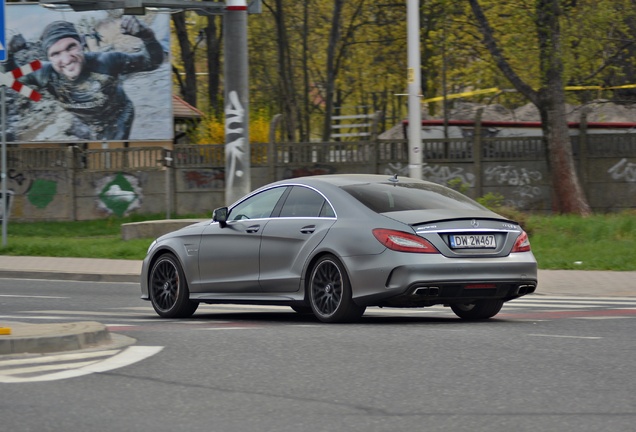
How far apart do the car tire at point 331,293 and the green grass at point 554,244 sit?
8662 millimetres

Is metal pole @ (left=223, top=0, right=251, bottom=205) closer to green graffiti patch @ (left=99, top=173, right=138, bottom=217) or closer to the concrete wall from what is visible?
the concrete wall

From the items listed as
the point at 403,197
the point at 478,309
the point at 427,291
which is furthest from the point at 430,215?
the point at 478,309

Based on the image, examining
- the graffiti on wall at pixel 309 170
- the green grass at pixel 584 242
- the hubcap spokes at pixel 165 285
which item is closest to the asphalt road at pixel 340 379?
the hubcap spokes at pixel 165 285

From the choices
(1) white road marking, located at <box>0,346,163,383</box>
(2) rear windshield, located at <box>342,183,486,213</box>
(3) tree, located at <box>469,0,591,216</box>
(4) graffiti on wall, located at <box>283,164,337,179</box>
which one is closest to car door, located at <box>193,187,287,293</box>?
(2) rear windshield, located at <box>342,183,486,213</box>

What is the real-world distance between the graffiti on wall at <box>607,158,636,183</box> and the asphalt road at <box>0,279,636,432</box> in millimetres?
17484

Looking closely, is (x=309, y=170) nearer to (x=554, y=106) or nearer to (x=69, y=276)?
(x=554, y=106)

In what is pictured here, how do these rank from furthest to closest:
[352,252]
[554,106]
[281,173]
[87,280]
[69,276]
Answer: [281,173], [554,106], [69,276], [87,280], [352,252]

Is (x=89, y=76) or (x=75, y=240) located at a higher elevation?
(x=89, y=76)

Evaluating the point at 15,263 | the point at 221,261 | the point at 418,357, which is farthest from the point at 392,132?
the point at 418,357

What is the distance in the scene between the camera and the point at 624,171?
29.0 meters

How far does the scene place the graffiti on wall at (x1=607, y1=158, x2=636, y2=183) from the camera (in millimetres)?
28938

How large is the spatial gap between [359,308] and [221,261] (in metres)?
1.93

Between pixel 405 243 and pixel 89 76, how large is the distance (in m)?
25.5

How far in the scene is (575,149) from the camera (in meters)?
29.2
